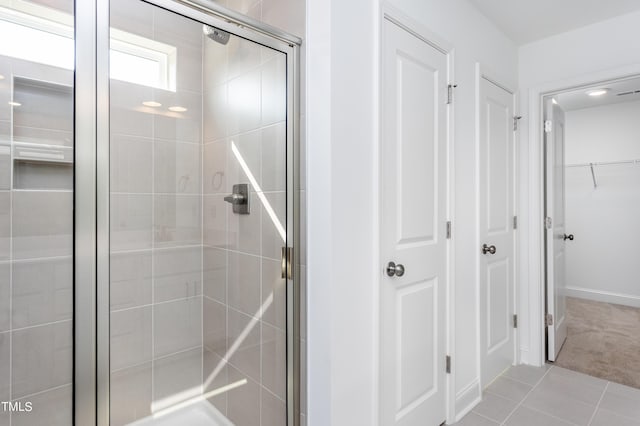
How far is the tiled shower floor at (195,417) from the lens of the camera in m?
1.34

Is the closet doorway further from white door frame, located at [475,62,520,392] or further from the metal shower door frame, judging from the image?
the metal shower door frame

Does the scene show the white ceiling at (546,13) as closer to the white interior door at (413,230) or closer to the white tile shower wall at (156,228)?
the white interior door at (413,230)

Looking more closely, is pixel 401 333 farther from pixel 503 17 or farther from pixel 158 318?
pixel 503 17

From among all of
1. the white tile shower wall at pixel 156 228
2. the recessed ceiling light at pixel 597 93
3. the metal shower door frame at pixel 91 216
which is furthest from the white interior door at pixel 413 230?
the recessed ceiling light at pixel 597 93

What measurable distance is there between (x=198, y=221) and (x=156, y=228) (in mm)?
154

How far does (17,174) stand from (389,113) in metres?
1.52

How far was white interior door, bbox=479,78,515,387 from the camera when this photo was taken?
2283mm

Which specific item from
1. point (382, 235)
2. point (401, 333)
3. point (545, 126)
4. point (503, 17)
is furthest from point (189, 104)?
point (545, 126)

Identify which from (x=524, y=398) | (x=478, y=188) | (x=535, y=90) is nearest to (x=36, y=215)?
(x=478, y=188)

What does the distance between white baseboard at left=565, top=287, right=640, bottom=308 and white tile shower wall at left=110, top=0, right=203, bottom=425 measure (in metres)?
5.13

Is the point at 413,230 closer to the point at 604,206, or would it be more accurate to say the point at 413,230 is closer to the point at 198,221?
the point at 198,221

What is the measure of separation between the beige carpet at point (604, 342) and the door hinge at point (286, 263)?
2.53m

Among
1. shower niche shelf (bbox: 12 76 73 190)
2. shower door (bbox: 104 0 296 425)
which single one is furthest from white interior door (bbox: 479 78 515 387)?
shower niche shelf (bbox: 12 76 73 190)

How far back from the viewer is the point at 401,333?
1.65m
